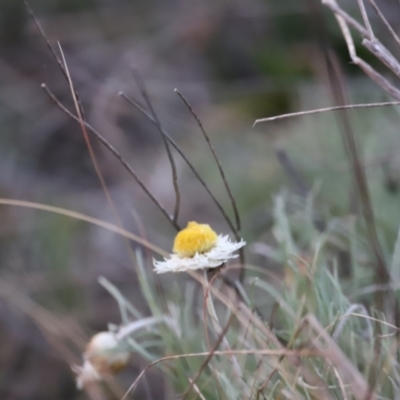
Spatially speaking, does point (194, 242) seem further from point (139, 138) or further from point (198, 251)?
point (139, 138)

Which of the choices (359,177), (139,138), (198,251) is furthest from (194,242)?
(139,138)

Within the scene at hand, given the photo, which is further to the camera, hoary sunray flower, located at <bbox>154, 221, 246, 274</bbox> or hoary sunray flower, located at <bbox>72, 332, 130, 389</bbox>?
hoary sunray flower, located at <bbox>72, 332, 130, 389</bbox>

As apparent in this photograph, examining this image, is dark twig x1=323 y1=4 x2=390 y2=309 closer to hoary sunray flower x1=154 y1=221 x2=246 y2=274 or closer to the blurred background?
hoary sunray flower x1=154 y1=221 x2=246 y2=274

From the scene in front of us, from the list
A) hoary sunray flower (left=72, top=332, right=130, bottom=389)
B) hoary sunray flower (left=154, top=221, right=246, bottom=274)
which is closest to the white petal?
hoary sunray flower (left=154, top=221, right=246, bottom=274)

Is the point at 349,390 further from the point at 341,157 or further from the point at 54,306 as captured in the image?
the point at 54,306

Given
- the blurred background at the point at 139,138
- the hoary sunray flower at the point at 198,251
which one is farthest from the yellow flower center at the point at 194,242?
the blurred background at the point at 139,138
